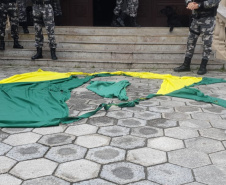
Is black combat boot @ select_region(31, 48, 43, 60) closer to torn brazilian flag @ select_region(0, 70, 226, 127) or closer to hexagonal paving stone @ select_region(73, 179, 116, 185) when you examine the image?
torn brazilian flag @ select_region(0, 70, 226, 127)

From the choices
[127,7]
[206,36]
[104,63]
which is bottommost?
[104,63]

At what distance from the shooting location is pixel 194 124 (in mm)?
3010

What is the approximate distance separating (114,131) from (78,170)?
2.65ft

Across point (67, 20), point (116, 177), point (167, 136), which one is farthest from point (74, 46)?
point (116, 177)

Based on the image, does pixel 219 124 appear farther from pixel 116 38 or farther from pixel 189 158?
pixel 116 38

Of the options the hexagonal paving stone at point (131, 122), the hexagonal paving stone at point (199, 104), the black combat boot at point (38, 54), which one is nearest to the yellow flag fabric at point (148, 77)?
the hexagonal paving stone at point (199, 104)

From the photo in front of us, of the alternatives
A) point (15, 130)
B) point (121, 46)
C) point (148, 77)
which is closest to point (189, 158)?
Answer: point (15, 130)

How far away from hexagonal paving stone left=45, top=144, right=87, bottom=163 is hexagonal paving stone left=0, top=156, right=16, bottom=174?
29 cm

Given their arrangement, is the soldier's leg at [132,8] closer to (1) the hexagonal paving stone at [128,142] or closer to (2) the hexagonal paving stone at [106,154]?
(1) the hexagonal paving stone at [128,142]

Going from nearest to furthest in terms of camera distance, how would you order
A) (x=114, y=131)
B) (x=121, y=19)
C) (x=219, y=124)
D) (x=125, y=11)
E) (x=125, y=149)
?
1. (x=125, y=149)
2. (x=114, y=131)
3. (x=219, y=124)
4. (x=125, y=11)
5. (x=121, y=19)

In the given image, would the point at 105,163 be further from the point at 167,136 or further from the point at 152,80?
the point at 152,80

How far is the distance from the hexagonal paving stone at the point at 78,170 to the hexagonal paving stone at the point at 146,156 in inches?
12.6

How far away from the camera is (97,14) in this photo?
10.0 metres

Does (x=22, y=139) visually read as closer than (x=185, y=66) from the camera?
Yes
